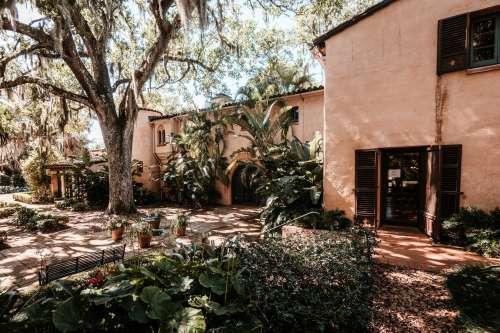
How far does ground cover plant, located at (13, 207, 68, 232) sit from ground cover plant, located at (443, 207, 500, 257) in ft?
43.7

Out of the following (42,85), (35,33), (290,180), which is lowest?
(290,180)

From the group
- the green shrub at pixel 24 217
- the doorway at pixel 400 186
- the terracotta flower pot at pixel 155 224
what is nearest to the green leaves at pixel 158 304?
the terracotta flower pot at pixel 155 224

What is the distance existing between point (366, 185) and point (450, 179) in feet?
6.45


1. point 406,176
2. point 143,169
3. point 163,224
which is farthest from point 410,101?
point 143,169

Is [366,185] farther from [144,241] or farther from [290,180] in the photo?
[144,241]

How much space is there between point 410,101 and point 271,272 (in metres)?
6.33

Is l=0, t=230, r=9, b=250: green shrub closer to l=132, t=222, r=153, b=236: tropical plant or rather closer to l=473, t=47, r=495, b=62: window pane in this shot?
l=132, t=222, r=153, b=236: tropical plant

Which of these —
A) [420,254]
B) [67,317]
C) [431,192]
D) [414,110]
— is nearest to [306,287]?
[67,317]

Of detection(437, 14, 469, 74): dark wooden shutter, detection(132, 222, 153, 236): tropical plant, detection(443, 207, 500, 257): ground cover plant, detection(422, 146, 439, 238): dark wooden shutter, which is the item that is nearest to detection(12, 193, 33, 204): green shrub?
detection(132, 222, 153, 236): tropical plant

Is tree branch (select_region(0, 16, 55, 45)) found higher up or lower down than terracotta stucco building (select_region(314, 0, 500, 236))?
higher up

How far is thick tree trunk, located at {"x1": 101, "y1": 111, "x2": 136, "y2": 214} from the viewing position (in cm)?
1221

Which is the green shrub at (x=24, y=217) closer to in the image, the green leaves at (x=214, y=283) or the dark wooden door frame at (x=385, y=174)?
the green leaves at (x=214, y=283)

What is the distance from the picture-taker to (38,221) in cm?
1027

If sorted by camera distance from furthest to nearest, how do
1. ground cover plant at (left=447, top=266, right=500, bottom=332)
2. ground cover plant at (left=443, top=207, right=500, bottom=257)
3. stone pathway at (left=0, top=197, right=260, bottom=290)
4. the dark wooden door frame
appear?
the dark wooden door frame, stone pathway at (left=0, top=197, right=260, bottom=290), ground cover plant at (left=443, top=207, right=500, bottom=257), ground cover plant at (left=447, top=266, right=500, bottom=332)
